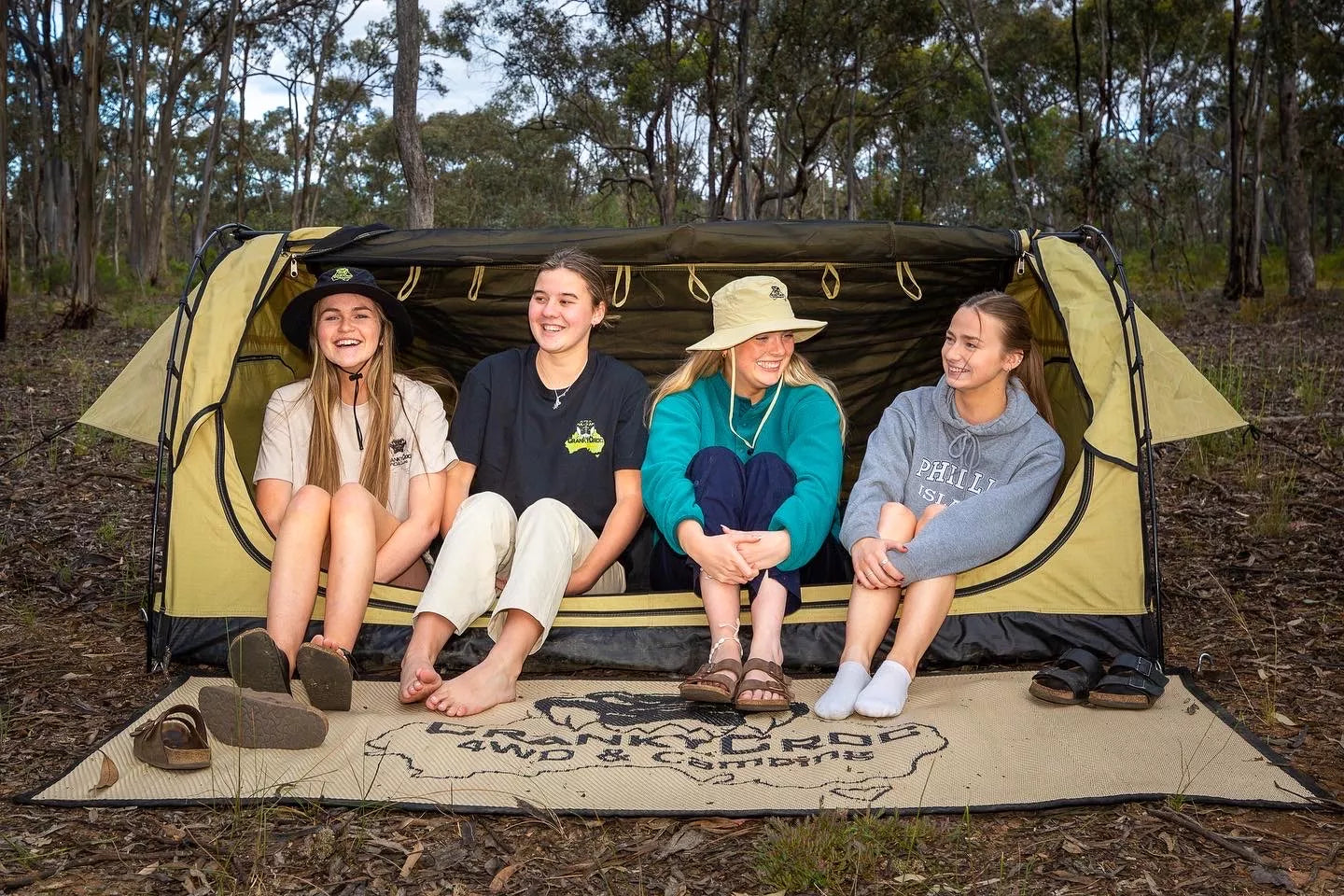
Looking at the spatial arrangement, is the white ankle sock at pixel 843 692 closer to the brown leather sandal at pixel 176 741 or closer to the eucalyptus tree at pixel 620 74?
the brown leather sandal at pixel 176 741

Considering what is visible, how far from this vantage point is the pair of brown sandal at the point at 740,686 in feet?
8.79

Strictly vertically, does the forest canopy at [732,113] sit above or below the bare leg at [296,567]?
above

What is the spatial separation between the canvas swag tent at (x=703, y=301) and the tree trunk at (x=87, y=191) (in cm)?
784

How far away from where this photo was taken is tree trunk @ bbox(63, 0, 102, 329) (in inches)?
414

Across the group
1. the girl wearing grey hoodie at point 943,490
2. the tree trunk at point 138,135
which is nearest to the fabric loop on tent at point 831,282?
the girl wearing grey hoodie at point 943,490

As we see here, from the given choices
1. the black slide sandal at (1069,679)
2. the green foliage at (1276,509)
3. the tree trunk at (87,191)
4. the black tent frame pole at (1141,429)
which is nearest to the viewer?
the black slide sandal at (1069,679)

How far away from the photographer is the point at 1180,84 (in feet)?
68.4

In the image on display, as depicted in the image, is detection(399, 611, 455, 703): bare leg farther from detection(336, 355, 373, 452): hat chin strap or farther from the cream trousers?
detection(336, 355, 373, 452): hat chin strap

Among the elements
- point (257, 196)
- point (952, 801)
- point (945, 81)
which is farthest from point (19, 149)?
point (952, 801)

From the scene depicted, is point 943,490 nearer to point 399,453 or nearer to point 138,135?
point 399,453

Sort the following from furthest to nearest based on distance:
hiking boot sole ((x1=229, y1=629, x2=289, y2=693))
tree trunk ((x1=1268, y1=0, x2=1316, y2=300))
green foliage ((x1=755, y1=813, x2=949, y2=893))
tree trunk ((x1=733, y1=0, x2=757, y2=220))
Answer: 1. tree trunk ((x1=733, y1=0, x2=757, y2=220))
2. tree trunk ((x1=1268, y1=0, x2=1316, y2=300))
3. hiking boot sole ((x1=229, y1=629, x2=289, y2=693))
4. green foliage ((x1=755, y1=813, x2=949, y2=893))

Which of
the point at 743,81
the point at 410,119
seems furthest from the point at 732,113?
the point at 410,119

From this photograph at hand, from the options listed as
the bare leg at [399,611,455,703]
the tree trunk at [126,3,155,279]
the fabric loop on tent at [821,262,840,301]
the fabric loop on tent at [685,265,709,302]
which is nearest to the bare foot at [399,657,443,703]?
the bare leg at [399,611,455,703]

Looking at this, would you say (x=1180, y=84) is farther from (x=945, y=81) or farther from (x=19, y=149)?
(x=19, y=149)
